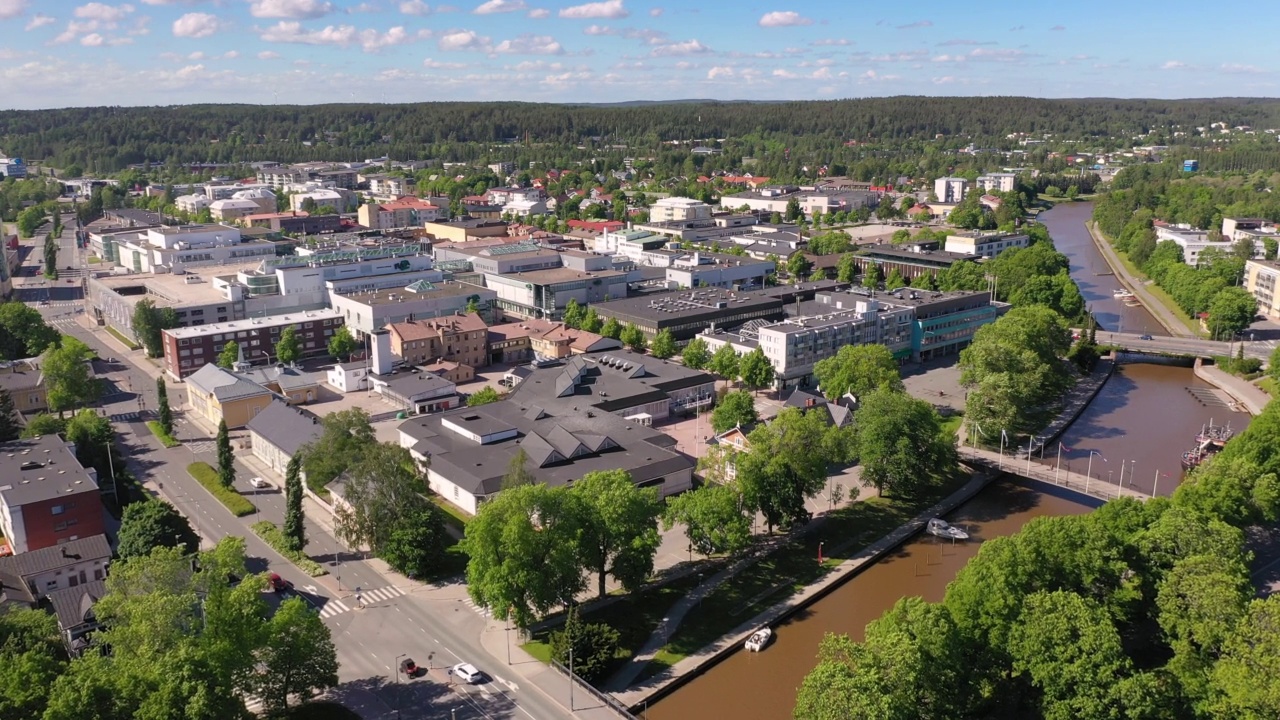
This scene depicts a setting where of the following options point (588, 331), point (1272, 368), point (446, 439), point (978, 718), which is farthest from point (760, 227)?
point (978, 718)

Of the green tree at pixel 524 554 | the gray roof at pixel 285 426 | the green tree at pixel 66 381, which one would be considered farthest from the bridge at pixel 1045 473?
the green tree at pixel 66 381

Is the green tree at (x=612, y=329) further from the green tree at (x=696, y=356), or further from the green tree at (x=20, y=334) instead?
the green tree at (x=20, y=334)

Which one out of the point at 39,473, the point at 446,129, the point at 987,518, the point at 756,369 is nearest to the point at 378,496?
the point at 39,473

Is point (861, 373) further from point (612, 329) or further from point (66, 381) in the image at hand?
point (66, 381)

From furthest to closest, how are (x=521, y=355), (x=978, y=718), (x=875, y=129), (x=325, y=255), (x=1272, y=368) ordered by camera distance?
1. (x=875, y=129)
2. (x=325, y=255)
3. (x=521, y=355)
4. (x=1272, y=368)
5. (x=978, y=718)

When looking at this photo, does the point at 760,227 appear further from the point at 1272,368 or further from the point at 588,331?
the point at 1272,368

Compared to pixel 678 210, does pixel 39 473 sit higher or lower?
lower
